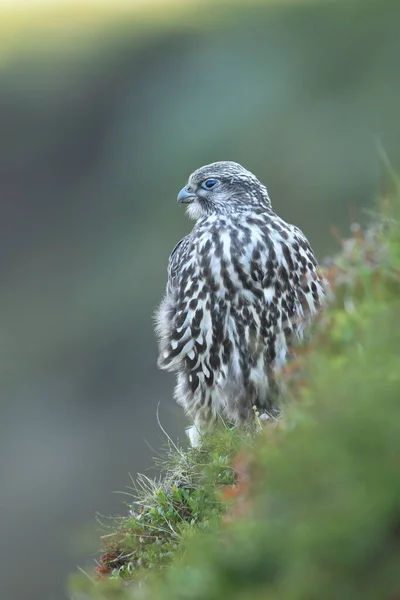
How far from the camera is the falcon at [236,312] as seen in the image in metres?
7.67

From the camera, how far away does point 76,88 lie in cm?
4288

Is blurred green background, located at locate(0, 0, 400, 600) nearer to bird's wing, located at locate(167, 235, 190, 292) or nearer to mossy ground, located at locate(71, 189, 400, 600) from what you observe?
bird's wing, located at locate(167, 235, 190, 292)

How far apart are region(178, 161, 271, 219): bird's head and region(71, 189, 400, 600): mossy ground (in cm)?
402

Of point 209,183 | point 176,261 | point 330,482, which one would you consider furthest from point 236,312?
point 330,482

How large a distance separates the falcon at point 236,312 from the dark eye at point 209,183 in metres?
0.69

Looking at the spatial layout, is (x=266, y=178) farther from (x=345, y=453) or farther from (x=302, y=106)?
(x=345, y=453)

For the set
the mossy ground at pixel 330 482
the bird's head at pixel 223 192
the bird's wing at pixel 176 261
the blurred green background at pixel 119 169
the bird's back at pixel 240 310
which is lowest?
the mossy ground at pixel 330 482

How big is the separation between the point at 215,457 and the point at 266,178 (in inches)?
1110

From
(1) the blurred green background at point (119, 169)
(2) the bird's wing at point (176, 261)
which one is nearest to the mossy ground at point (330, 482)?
(2) the bird's wing at point (176, 261)

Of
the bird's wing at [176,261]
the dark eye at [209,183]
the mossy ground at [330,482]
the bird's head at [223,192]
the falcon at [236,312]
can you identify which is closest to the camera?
the mossy ground at [330,482]

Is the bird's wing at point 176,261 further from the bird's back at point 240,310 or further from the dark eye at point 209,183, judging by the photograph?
the dark eye at point 209,183

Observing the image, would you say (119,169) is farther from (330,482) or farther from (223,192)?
(330,482)

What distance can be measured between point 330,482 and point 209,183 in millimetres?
5758

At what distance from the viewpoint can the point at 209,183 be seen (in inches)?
350
